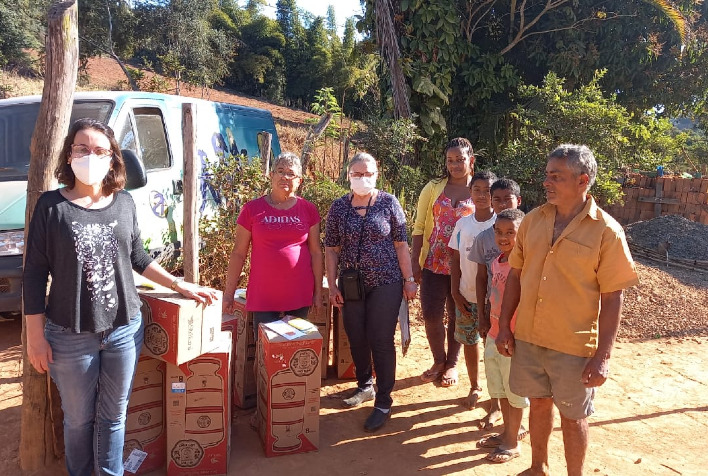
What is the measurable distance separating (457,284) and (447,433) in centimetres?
102

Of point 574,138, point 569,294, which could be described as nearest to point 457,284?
point 569,294

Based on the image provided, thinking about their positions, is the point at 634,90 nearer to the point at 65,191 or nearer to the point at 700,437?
the point at 700,437

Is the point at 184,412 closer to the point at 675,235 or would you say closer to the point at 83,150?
the point at 83,150

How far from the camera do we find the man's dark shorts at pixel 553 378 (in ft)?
8.72

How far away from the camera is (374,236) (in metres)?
3.59

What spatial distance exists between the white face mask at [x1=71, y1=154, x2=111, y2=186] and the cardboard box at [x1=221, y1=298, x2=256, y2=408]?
173 centimetres

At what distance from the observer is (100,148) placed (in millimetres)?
2459

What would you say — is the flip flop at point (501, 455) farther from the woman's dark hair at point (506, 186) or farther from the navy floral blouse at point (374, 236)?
the woman's dark hair at point (506, 186)

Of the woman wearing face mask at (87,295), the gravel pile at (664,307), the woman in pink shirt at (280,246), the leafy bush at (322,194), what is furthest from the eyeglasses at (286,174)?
the gravel pile at (664,307)

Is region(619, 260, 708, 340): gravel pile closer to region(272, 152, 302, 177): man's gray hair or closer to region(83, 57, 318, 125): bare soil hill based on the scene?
region(272, 152, 302, 177): man's gray hair

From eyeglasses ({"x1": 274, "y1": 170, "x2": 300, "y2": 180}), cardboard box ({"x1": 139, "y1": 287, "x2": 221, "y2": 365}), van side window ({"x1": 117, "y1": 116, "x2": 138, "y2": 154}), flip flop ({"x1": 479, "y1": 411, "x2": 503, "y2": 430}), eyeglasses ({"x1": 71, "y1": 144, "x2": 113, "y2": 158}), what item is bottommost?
flip flop ({"x1": 479, "y1": 411, "x2": 503, "y2": 430})

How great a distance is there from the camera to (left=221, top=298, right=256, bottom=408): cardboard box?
3.95 metres

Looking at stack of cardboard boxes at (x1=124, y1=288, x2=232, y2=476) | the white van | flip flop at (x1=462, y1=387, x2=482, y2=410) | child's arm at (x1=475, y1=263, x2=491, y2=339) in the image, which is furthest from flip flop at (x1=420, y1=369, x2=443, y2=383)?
the white van

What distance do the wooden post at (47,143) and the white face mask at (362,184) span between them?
171 centimetres
